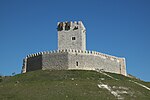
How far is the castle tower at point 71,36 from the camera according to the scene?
250ft

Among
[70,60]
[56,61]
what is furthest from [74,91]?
[56,61]

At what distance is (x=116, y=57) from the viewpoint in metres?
77.7

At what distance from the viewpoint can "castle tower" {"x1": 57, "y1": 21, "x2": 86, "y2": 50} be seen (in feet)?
250

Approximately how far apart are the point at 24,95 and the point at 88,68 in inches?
1123

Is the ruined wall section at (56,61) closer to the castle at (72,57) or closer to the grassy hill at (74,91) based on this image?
the castle at (72,57)

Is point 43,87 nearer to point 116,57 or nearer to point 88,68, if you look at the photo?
point 88,68

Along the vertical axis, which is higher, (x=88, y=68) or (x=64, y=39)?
(x=64, y=39)

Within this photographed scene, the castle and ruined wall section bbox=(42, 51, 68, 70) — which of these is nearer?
ruined wall section bbox=(42, 51, 68, 70)

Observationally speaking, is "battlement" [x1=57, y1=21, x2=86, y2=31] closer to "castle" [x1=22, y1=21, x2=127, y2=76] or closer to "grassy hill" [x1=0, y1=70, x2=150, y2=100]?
"castle" [x1=22, y1=21, x2=127, y2=76]

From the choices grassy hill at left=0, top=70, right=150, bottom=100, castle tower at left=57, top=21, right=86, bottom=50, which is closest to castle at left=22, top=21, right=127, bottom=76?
castle tower at left=57, top=21, right=86, bottom=50

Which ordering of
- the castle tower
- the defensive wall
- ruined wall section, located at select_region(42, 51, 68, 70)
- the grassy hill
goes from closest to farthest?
the grassy hill
ruined wall section, located at select_region(42, 51, 68, 70)
the defensive wall
the castle tower

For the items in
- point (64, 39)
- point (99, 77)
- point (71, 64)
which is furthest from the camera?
point (64, 39)

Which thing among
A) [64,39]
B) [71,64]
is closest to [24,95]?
[71,64]

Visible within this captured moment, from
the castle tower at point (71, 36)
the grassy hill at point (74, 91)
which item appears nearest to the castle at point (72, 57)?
the castle tower at point (71, 36)
